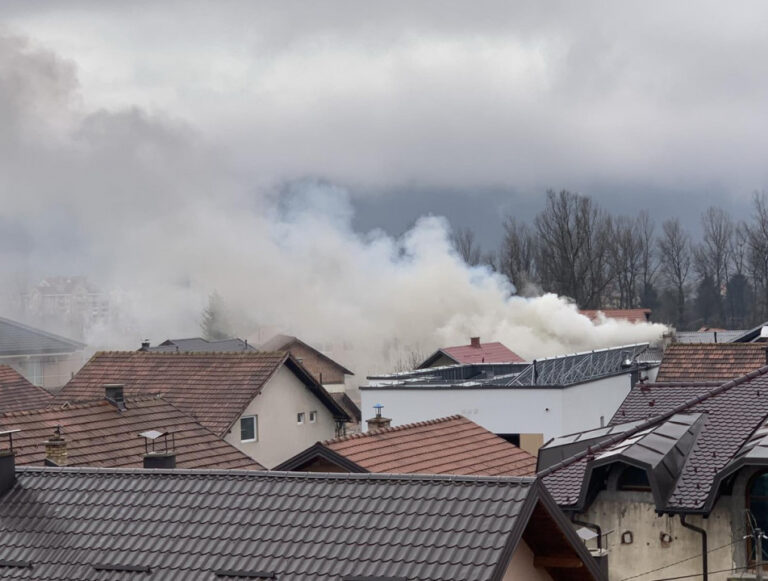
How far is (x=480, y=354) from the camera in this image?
239 feet

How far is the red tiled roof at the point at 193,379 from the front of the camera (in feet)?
120

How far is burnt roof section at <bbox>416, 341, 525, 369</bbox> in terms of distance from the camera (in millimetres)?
70031

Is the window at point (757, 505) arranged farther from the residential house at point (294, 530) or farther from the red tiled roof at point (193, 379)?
the red tiled roof at point (193, 379)

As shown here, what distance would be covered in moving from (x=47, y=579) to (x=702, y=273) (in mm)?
121128

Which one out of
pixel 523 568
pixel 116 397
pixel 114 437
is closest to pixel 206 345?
pixel 116 397

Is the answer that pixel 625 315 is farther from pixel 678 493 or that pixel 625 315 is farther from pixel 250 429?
pixel 678 493

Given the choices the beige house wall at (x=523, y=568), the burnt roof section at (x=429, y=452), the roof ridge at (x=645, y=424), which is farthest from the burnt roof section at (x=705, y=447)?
the beige house wall at (x=523, y=568)

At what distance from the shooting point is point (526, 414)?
137 feet

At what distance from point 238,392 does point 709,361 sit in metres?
12.8

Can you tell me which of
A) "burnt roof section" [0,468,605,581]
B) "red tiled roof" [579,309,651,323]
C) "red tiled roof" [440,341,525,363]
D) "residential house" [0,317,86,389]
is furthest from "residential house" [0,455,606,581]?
"red tiled roof" [579,309,651,323]

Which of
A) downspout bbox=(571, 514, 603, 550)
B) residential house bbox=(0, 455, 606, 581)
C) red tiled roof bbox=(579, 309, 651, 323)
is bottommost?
residential house bbox=(0, 455, 606, 581)

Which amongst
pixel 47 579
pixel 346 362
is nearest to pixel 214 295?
pixel 346 362

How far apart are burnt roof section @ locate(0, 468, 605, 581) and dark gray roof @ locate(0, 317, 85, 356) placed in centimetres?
5474

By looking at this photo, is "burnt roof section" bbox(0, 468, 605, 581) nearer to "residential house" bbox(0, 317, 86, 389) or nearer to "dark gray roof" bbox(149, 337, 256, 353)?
"residential house" bbox(0, 317, 86, 389)
